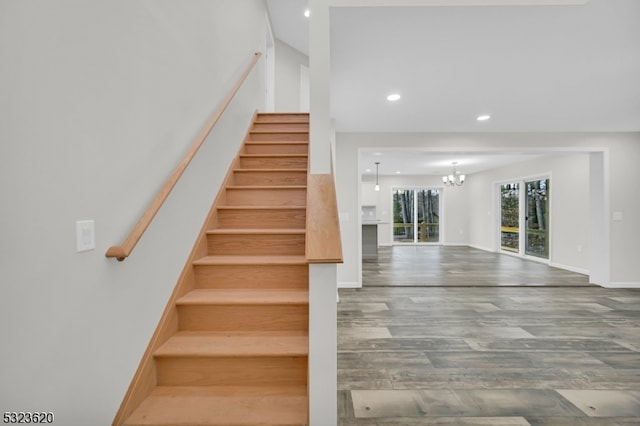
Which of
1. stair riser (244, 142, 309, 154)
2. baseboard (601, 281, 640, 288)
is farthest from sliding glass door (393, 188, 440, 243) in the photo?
stair riser (244, 142, 309, 154)

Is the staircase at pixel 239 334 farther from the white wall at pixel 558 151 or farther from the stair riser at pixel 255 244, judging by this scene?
the white wall at pixel 558 151

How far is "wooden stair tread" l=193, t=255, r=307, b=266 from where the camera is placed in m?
2.10

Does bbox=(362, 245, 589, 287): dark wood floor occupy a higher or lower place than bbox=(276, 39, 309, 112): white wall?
lower

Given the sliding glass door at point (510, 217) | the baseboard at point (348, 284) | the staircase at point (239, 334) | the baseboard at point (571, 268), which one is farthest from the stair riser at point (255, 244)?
the sliding glass door at point (510, 217)

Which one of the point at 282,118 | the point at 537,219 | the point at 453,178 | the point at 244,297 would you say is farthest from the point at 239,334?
the point at 453,178

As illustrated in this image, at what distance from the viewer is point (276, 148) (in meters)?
3.43

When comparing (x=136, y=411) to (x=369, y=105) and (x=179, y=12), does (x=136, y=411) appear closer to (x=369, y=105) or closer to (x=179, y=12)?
(x=179, y=12)

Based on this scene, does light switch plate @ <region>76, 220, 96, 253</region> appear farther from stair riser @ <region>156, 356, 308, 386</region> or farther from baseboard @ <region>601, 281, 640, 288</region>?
baseboard @ <region>601, 281, 640, 288</region>

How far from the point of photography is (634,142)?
520 centimetres

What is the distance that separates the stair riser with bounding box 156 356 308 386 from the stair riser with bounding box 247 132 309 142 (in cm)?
259

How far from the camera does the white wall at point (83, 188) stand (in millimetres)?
946

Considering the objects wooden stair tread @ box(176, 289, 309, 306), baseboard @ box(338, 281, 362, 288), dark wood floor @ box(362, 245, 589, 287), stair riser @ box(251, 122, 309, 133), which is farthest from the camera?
dark wood floor @ box(362, 245, 589, 287)

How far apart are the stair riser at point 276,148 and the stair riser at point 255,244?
1315mm

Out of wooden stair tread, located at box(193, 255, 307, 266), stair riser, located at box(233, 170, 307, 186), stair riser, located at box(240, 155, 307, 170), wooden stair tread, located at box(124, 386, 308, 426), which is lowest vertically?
wooden stair tread, located at box(124, 386, 308, 426)
